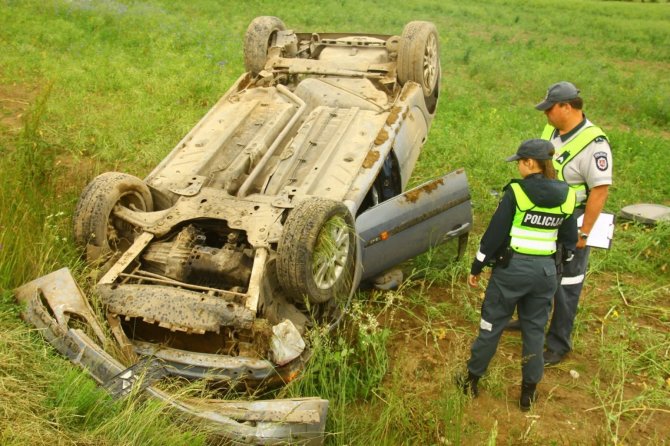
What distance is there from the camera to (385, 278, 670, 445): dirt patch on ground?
13.2ft

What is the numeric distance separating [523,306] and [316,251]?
135 centimetres

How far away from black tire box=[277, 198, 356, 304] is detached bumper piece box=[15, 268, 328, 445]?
89cm

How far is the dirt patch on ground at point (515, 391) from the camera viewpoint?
13.2ft

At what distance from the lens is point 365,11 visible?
18016 mm

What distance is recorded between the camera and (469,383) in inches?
167

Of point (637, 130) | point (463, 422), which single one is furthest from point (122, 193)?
point (637, 130)

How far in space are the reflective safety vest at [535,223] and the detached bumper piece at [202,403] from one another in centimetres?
154

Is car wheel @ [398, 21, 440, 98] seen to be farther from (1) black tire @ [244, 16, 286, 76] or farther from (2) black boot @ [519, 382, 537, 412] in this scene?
(2) black boot @ [519, 382, 537, 412]

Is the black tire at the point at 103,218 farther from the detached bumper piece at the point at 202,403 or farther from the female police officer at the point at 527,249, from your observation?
the female police officer at the point at 527,249

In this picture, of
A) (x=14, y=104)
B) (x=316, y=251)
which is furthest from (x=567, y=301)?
(x=14, y=104)

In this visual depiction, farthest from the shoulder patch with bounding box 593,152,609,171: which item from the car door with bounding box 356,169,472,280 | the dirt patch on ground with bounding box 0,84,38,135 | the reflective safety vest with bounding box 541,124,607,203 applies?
the dirt patch on ground with bounding box 0,84,38,135

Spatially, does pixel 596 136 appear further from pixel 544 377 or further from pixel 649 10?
pixel 649 10

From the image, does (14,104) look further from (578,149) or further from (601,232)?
(601,232)

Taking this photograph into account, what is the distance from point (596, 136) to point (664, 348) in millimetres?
1886
